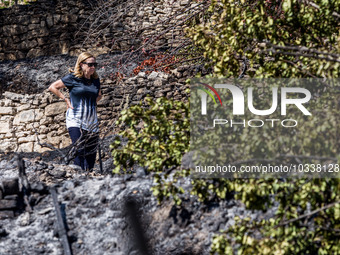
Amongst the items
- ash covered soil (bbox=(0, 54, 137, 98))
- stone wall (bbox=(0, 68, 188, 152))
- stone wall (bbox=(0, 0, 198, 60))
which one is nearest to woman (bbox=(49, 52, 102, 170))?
stone wall (bbox=(0, 68, 188, 152))

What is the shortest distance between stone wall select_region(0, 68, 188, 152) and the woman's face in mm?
3123

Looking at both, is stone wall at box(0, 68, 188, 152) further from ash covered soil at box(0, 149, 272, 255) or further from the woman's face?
ash covered soil at box(0, 149, 272, 255)

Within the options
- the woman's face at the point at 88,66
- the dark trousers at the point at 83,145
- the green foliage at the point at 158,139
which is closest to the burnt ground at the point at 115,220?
the green foliage at the point at 158,139

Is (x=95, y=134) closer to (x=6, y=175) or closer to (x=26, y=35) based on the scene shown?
(x=6, y=175)

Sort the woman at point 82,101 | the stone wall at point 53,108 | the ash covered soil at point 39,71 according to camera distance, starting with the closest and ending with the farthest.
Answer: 1. the woman at point 82,101
2. the stone wall at point 53,108
3. the ash covered soil at point 39,71

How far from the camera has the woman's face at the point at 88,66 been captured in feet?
22.5

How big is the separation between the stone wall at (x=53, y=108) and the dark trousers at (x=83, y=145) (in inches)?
107

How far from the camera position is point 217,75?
5.16m

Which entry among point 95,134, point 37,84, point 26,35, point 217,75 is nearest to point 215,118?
point 217,75

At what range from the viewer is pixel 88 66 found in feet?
22.6

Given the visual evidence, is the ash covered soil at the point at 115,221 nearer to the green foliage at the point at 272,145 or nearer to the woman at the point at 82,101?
the green foliage at the point at 272,145

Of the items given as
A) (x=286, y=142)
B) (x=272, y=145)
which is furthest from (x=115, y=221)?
(x=286, y=142)

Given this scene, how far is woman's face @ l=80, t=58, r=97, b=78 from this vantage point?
6852 mm

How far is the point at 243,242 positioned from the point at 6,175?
3.80 metres
